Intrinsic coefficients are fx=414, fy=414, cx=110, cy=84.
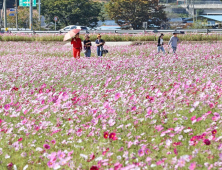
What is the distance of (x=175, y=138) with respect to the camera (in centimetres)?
559

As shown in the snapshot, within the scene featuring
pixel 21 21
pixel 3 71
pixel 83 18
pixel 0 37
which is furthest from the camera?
pixel 21 21

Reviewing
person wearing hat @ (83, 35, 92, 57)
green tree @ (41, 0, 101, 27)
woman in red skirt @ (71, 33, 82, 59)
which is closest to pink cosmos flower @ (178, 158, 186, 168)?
woman in red skirt @ (71, 33, 82, 59)

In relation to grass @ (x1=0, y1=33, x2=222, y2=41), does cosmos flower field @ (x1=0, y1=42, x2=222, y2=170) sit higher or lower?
lower

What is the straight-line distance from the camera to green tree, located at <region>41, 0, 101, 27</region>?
66.8 meters

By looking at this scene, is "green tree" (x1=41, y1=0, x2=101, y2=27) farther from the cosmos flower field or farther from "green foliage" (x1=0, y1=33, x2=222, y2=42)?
the cosmos flower field

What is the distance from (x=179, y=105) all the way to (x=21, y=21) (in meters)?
75.8

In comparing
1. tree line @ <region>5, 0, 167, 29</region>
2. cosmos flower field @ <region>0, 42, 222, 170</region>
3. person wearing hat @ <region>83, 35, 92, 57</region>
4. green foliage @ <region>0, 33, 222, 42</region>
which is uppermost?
tree line @ <region>5, 0, 167, 29</region>

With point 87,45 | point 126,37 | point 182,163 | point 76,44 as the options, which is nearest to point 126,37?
point 126,37

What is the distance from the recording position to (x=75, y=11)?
217 feet

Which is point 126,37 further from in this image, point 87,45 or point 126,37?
point 87,45

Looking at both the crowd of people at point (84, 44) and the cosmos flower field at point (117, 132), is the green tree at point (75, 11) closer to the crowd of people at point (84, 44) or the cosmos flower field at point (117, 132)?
the crowd of people at point (84, 44)

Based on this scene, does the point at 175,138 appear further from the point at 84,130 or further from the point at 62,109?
the point at 62,109

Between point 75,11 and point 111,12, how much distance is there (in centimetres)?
593

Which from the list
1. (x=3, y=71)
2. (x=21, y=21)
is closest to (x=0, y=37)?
(x=3, y=71)
